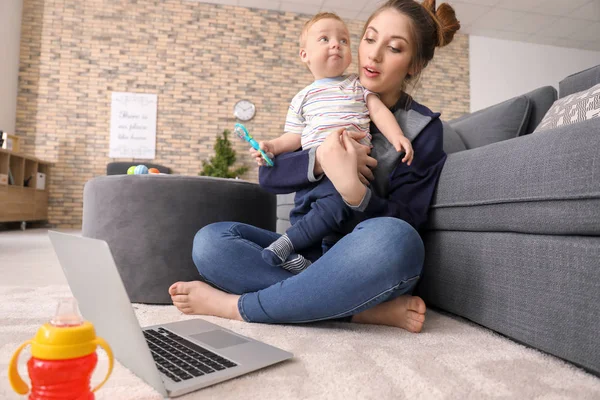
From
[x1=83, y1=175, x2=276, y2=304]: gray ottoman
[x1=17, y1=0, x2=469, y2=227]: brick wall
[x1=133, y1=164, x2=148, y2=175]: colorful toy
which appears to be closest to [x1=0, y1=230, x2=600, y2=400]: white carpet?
[x1=83, y1=175, x2=276, y2=304]: gray ottoman

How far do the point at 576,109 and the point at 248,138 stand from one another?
1309mm

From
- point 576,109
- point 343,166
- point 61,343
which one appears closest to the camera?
point 61,343

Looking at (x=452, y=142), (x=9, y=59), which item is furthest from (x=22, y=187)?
(x=452, y=142)

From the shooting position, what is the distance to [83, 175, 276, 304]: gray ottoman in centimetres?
154

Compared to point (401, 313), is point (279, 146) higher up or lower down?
higher up

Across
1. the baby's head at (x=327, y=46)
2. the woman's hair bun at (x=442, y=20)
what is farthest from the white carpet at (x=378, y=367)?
the woman's hair bun at (x=442, y=20)

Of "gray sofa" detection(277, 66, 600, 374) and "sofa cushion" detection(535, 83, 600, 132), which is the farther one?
"sofa cushion" detection(535, 83, 600, 132)

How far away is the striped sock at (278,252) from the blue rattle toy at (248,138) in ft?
0.86

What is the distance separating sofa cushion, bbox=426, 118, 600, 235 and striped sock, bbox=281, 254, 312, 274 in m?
0.49

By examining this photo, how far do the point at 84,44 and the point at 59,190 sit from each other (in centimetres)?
215

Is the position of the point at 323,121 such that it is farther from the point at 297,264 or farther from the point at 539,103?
the point at 539,103

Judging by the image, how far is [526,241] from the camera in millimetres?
1091

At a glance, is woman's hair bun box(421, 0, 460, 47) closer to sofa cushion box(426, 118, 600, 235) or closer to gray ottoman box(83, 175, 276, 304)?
sofa cushion box(426, 118, 600, 235)

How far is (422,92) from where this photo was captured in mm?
7027
